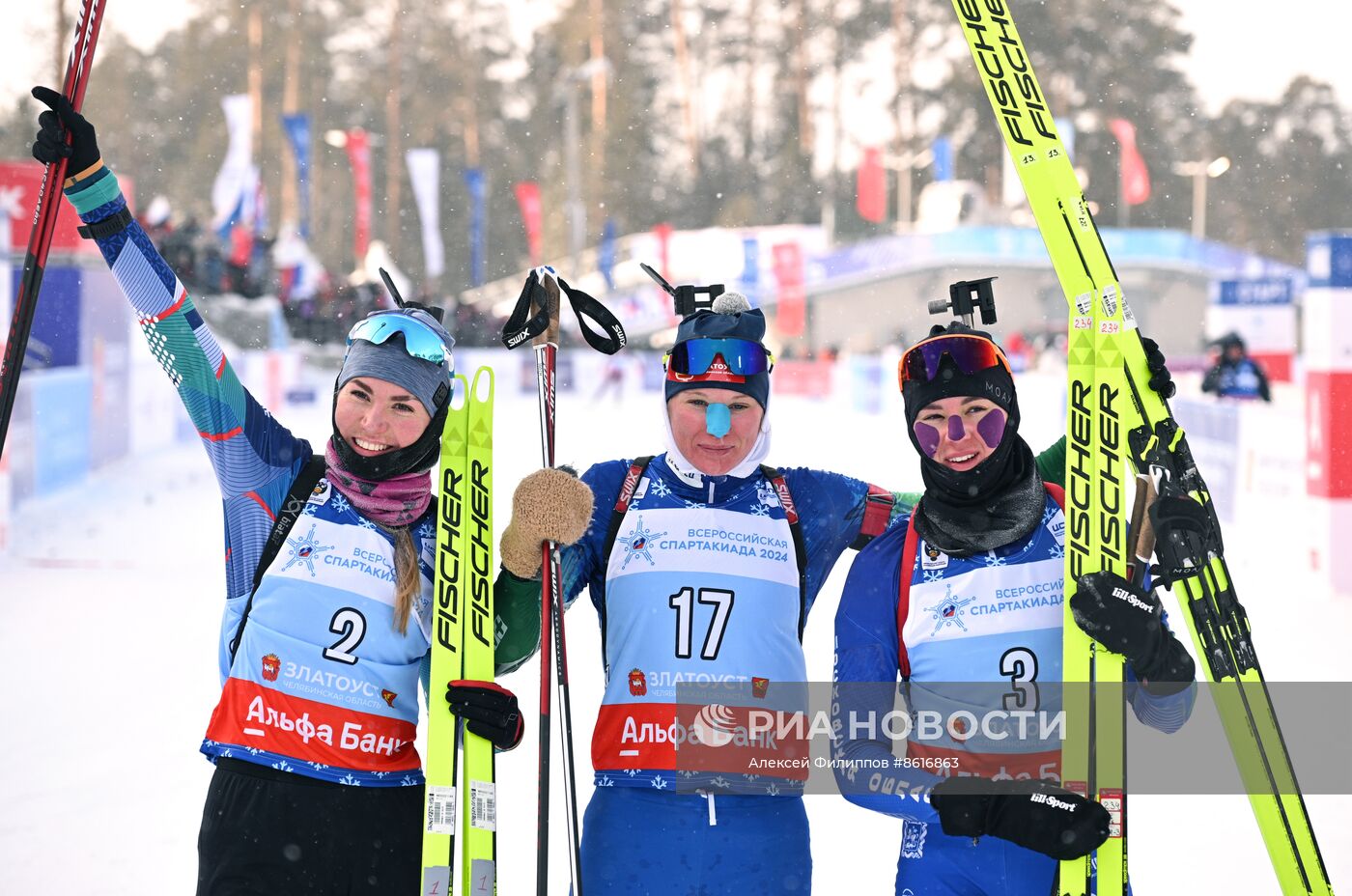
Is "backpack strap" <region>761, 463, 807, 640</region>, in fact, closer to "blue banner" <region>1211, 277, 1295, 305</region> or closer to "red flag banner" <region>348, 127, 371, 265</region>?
"blue banner" <region>1211, 277, 1295, 305</region>

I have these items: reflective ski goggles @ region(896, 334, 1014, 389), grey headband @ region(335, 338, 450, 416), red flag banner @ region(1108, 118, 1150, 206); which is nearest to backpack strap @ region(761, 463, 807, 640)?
reflective ski goggles @ region(896, 334, 1014, 389)

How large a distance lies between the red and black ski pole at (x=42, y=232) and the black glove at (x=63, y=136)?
2 centimetres

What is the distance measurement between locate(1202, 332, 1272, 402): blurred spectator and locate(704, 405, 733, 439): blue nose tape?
1153cm

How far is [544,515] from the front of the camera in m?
2.53

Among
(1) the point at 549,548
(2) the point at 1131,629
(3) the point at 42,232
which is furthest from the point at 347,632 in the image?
(2) the point at 1131,629

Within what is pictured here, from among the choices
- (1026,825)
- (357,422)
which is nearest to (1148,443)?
(1026,825)

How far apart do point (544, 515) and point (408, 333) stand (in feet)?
1.81

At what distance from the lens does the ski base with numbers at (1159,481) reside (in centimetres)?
258

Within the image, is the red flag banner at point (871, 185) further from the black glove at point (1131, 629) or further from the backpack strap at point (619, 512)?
the black glove at point (1131, 629)

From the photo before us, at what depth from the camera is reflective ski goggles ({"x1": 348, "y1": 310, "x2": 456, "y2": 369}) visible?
275 centimetres

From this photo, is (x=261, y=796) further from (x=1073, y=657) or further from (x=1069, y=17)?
(x=1069, y=17)

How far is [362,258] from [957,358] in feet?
101

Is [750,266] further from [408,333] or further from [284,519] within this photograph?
[284,519]

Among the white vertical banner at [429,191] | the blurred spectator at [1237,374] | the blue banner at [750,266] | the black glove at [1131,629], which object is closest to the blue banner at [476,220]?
the white vertical banner at [429,191]
